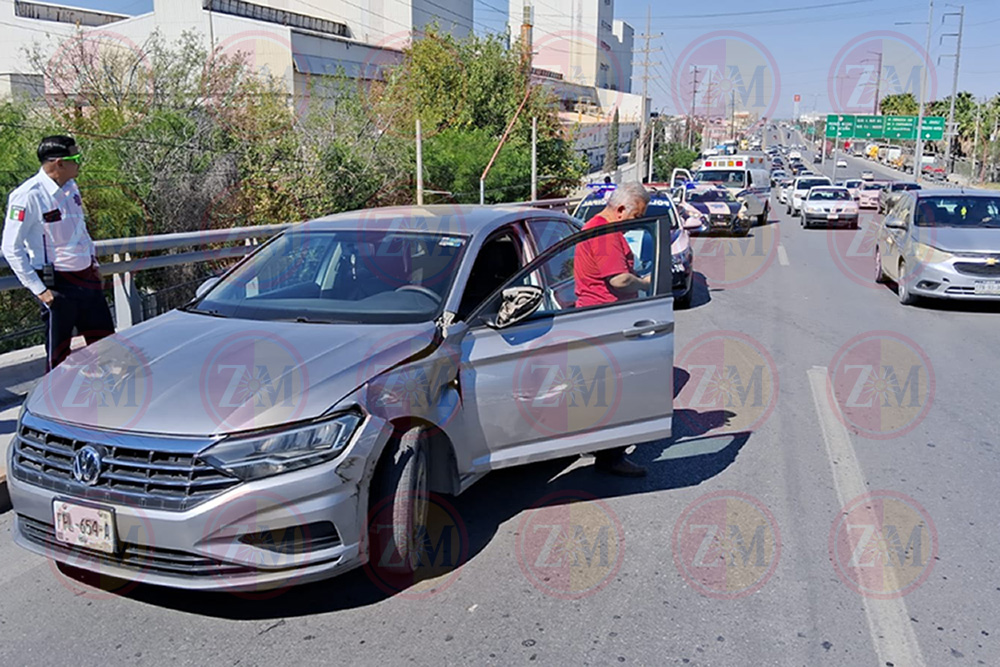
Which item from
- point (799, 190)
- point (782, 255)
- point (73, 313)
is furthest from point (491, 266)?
point (799, 190)

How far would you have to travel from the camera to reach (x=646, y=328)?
4.77 meters

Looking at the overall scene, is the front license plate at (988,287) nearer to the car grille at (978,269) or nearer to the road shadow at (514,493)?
the car grille at (978,269)

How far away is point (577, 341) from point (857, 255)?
1726 centimetres

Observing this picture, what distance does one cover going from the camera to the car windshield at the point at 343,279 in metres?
4.57

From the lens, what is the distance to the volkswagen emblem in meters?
3.44

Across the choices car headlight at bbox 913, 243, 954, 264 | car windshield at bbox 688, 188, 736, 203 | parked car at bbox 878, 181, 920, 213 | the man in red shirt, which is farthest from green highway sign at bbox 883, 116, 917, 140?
the man in red shirt

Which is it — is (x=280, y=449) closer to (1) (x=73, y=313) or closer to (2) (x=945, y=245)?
(1) (x=73, y=313)

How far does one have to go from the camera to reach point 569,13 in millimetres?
111125

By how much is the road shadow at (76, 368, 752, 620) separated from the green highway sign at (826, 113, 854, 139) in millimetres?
64355

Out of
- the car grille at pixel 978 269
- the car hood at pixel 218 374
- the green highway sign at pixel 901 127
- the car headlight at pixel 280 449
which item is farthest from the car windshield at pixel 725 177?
the green highway sign at pixel 901 127

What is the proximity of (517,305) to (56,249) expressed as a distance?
3.16 metres

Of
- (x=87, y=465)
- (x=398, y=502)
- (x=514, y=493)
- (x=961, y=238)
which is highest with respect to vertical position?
(x=961, y=238)

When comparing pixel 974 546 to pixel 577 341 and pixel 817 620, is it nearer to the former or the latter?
pixel 817 620

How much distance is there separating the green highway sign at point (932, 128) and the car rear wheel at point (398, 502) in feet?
220
